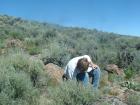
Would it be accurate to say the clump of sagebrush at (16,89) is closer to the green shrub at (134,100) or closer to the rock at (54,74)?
the green shrub at (134,100)

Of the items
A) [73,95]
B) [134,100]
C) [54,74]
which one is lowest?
[134,100]

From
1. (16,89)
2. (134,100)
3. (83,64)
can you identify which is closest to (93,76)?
(83,64)

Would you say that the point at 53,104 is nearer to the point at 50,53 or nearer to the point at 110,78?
the point at 110,78

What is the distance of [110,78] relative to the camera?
14.9 meters

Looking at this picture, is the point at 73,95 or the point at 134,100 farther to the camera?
the point at 134,100

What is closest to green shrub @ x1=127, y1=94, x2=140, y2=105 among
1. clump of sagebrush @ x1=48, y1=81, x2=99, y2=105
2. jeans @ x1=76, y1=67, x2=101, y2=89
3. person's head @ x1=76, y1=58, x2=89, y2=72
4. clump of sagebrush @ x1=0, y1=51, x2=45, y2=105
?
clump of sagebrush @ x1=48, y1=81, x2=99, y2=105

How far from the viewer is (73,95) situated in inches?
357

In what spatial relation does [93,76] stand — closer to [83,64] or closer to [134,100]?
[83,64]

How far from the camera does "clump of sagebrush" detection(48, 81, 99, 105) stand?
29.3ft

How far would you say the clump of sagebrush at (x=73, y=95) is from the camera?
8930 millimetres

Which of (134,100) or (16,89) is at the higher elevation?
(16,89)

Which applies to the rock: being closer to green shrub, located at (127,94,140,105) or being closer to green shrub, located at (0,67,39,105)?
green shrub, located at (0,67,39,105)

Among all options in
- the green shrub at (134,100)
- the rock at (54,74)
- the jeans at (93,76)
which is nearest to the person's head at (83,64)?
the jeans at (93,76)

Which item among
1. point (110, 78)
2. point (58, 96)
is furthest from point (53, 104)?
point (110, 78)
